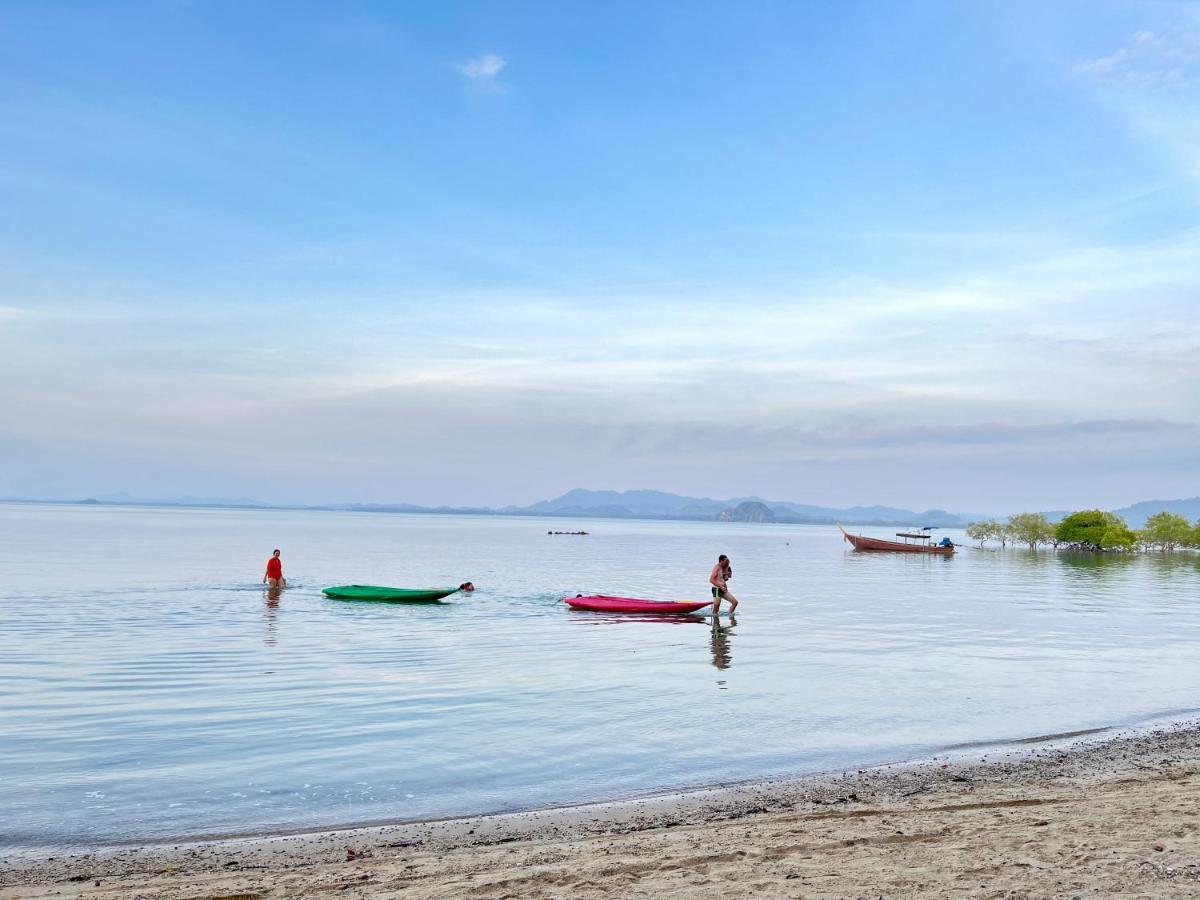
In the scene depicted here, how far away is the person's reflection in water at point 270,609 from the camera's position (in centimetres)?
2664

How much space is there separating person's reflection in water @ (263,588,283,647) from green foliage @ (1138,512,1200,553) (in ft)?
407

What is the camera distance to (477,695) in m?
18.2

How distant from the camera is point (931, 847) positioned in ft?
27.2

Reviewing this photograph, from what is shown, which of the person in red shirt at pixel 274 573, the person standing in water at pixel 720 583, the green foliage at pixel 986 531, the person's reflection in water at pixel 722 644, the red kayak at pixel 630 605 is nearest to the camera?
the person's reflection in water at pixel 722 644

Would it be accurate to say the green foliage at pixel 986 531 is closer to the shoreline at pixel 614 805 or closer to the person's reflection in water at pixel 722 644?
the person's reflection in water at pixel 722 644

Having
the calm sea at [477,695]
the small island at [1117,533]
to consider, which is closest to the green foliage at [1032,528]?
the small island at [1117,533]

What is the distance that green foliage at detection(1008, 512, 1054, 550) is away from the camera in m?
137

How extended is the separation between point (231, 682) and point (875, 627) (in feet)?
71.3

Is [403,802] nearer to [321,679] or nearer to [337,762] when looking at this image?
[337,762]

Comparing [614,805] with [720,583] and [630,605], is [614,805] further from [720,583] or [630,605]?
[630,605]

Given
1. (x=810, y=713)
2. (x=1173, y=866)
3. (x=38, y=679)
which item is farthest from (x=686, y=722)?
(x=38, y=679)

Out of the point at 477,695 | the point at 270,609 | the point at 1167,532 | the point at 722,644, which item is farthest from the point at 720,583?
the point at 1167,532

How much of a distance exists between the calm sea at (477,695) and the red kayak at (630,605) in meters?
1.60

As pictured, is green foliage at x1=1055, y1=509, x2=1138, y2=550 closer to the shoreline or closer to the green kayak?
the green kayak
